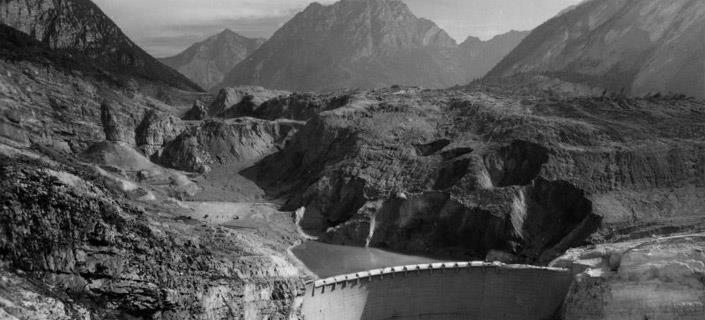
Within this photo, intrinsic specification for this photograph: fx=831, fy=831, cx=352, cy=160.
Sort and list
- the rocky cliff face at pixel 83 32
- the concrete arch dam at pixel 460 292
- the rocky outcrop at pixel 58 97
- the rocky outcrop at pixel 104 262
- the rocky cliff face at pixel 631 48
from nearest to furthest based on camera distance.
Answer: the rocky outcrop at pixel 104 262 → the concrete arch dam at pixel 460 292 → the rocky outcrop at pixel 58 97 → the rocky cliff face at pixel 631 48 → the rocky cliff face at pixel 83 32

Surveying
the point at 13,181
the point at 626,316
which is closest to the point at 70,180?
the point at 13,181

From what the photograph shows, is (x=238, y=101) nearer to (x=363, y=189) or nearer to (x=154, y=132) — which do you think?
(x=154, y=132)

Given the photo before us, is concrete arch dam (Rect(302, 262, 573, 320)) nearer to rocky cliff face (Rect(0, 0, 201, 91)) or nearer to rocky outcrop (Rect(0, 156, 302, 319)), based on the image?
rocky outcrop (Rect(0, 156, 302, 319))

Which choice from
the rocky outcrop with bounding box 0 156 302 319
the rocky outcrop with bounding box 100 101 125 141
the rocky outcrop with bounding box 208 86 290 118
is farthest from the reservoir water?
the rocky outcrop with bounding box 208 86 290 118

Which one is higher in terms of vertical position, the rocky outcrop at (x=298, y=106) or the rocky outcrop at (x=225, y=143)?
the rocky outcrop at (x=298, y=106)

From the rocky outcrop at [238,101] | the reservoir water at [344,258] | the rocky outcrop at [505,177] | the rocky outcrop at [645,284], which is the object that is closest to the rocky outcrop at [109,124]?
the rocky outcrop at [505,177]

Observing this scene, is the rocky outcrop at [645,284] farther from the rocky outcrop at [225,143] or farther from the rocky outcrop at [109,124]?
the rocky outcrop at [109,124]
